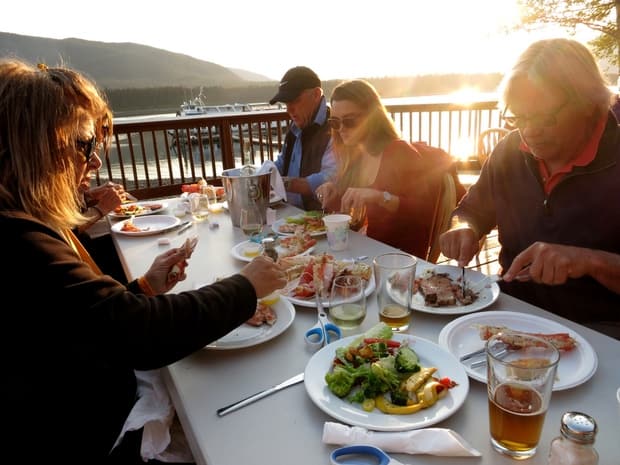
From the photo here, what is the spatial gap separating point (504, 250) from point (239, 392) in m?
1.29

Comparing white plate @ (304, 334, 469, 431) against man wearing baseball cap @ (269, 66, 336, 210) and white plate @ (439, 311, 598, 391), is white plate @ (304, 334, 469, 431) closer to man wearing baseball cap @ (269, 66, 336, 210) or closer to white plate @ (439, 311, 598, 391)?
white plate @ (439, 311, 598, 391)

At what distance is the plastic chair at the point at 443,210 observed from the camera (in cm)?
219

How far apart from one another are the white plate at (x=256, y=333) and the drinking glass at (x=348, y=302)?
0.44 ft

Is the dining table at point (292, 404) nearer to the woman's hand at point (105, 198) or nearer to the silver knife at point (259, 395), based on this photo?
the silver knife at point (259, 395)

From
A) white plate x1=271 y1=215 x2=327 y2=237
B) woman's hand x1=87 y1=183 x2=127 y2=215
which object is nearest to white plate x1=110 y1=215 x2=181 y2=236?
woman's hand x1=87 y1=183 x2=127 y2=215

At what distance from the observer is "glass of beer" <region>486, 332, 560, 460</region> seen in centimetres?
66

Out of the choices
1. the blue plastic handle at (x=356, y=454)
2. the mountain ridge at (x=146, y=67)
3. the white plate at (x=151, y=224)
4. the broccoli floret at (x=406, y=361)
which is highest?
the mountain ridge at (x=146, y=67)

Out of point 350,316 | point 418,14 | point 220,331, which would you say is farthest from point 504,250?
point 418,14

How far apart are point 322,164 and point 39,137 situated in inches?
83.9

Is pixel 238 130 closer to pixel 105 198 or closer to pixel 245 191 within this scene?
pixel 105 198

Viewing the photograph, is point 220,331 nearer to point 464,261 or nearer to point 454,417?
point 454,417

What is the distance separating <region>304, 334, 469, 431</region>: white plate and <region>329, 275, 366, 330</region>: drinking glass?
0.14 m

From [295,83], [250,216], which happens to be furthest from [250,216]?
[295,83]

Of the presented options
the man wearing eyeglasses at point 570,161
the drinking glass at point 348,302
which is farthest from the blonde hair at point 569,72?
the drinking glass at point 348,302
